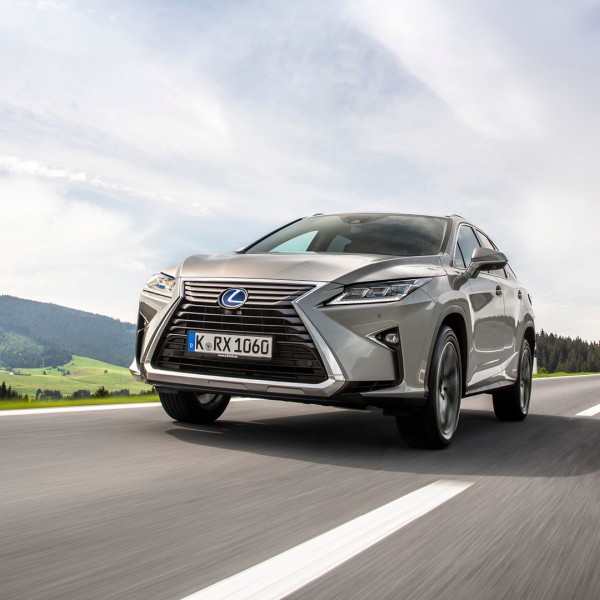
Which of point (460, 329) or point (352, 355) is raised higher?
point (460, 329)

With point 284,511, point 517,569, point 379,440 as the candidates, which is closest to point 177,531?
point 284,511

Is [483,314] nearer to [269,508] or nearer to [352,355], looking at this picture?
[352,355]

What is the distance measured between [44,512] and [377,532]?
1399 millimetres

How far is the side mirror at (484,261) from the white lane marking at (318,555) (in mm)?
2718

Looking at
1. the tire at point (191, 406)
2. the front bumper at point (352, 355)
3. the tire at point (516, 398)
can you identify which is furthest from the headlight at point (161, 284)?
the tire at point (516, 398)

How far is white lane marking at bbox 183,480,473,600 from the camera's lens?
→ 8.16 feet

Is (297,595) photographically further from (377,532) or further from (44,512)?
(44,512)

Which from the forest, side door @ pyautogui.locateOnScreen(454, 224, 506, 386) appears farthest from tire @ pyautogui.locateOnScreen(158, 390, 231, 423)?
the forest

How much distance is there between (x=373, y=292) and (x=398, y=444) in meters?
1.38

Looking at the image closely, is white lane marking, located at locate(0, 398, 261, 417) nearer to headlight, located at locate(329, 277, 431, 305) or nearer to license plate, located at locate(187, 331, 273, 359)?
license plate, located at locate(187, 331, 273, 359)

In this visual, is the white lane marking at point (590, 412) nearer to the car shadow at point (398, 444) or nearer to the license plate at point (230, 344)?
the car shadow at point (398, 444)

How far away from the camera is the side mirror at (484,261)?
6430 mm

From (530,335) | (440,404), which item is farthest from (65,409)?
(530,335)

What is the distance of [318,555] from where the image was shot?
9.61 feet
